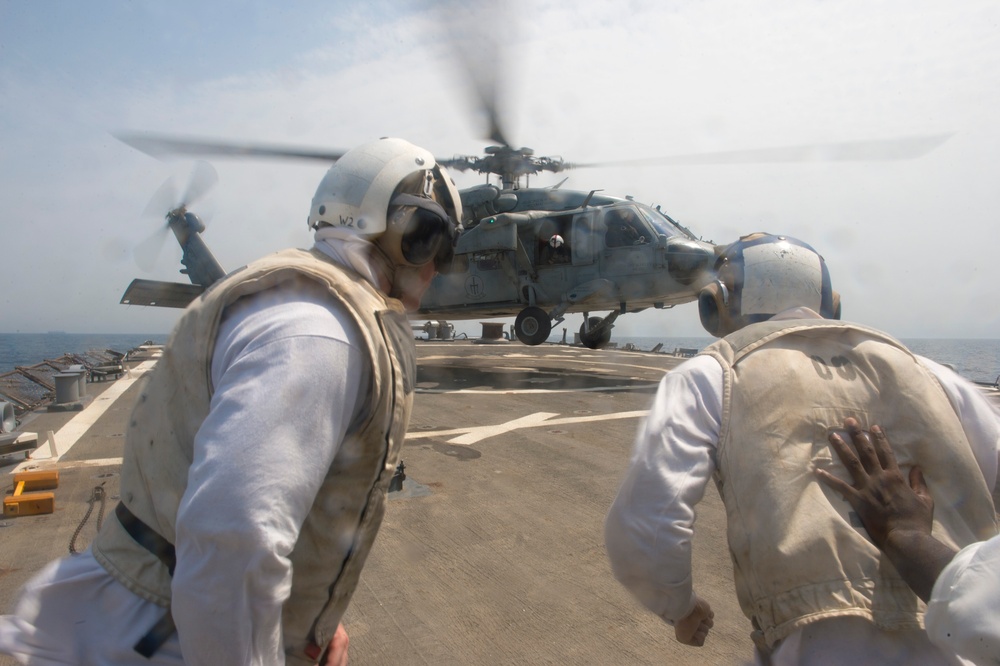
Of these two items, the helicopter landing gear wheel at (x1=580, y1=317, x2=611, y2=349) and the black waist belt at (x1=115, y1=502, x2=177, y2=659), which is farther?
the helicopter landing gear wheel at (x1=580, y1=317, x2=611, y2=349)

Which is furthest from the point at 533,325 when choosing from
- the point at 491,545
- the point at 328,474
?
the point at 328,474

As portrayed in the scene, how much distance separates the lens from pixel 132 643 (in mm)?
1313

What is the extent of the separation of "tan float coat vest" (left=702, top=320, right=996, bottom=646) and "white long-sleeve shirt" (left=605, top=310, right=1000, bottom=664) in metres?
0.06

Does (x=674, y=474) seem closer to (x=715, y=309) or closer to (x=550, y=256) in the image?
(x=715, y=309)

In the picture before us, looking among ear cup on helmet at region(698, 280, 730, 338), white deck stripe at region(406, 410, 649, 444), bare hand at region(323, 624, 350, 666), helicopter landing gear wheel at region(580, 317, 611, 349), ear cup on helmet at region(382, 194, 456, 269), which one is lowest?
helicopter landing gear wheel at region(580, 317, 611, 349)

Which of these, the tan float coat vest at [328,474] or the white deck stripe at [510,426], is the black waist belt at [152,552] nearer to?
the tan float coat vest at [328,474]

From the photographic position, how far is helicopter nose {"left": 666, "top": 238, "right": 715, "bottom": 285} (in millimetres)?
11977

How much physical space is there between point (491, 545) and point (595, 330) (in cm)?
1041

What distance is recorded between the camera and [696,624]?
1.93m

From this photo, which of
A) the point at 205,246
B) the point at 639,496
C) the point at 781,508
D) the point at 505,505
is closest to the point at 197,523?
the point at 639,496

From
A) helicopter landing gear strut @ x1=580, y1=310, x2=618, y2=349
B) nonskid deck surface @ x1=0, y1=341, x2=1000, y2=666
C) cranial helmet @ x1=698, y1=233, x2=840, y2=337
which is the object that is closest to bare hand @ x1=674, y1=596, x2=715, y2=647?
cranial helmet @ x1=698, y1=233, x2=840, y2=337

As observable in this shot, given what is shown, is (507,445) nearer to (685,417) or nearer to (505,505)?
(505,505)

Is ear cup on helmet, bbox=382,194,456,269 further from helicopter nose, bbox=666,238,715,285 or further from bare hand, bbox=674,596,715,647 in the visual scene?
helicopter nose, bbox=666,238,715,285

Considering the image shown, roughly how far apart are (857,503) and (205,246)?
12091 millimetres
